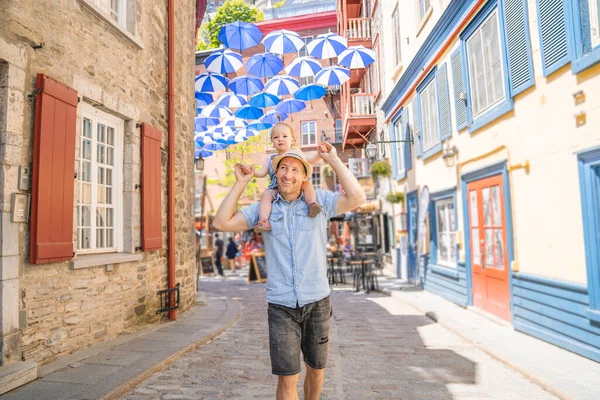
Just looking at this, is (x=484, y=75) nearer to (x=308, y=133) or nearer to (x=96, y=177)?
(x=96, y=177)

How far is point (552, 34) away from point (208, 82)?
9.30m

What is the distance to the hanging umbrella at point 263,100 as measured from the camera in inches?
524

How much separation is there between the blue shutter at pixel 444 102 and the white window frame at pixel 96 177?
624cm

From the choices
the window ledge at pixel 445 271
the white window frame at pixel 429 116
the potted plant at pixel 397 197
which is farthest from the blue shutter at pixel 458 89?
the potted plant at pixel 397 197

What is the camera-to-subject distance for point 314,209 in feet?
8.59

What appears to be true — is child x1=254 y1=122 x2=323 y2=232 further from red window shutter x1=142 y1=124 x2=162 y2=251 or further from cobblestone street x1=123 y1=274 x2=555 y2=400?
red window shutter x1=142 y1=124 x2=162 y2=251

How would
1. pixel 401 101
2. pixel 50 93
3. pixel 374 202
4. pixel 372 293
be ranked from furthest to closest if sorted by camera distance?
1. pixel 374 202
2. pixel 401 101
3. pixel 372 293
4. pixel 50 93

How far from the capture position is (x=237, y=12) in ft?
109

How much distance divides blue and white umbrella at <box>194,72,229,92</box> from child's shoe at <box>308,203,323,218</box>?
35.5ft

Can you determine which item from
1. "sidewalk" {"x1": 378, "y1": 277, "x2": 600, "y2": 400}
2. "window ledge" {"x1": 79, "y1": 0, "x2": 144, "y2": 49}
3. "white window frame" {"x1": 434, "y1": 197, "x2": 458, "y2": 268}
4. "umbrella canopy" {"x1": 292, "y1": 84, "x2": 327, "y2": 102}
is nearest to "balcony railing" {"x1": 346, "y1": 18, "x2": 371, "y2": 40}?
"umbrella canopy" {"x1": 292, "y1": 84, "x2": 327, "y2": 102}

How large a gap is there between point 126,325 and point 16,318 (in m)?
2.05

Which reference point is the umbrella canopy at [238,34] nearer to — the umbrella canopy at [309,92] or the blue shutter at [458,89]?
the umbrella canopy at [309,92]

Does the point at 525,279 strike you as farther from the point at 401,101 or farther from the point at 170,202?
the point at 401,101

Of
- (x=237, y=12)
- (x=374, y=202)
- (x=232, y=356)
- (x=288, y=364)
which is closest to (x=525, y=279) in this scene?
(x=232, y=356)
